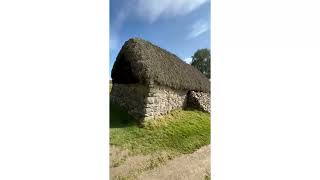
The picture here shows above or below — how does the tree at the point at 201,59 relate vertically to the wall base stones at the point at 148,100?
above

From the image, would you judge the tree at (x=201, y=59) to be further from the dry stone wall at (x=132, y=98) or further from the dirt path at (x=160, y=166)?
the dirt path at (x=160, y=166)

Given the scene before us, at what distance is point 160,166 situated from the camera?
3.76 metres

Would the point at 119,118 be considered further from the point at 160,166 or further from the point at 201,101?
the point at 201,101

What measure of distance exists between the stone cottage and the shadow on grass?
0.05 m

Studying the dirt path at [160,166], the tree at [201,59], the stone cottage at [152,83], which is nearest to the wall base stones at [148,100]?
the stone cottage at [152,83]

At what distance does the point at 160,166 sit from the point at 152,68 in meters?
1.04

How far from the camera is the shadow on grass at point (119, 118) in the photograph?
3868 millimetres

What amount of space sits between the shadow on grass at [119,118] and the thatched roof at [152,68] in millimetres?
286
